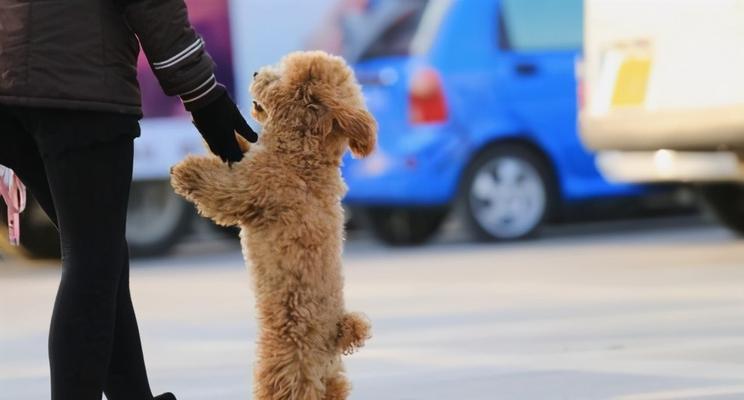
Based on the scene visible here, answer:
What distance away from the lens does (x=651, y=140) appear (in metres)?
8.98

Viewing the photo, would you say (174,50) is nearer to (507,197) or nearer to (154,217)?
(154,217)

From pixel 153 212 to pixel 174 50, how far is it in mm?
7908

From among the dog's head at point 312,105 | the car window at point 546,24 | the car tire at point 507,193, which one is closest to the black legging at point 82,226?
the dog's head at point 312,105

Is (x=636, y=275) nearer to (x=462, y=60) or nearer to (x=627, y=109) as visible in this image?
(x=627, y=109)

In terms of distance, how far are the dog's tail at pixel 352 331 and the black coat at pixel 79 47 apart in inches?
27.9

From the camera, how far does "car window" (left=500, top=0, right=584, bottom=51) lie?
38.2 feet

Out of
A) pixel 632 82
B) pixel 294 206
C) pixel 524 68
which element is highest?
pixel 524 68

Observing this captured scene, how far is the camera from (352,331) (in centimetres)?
408

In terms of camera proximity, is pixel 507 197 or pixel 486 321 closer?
pixel 486 321

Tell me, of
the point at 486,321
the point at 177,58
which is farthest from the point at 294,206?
the point at 486,321

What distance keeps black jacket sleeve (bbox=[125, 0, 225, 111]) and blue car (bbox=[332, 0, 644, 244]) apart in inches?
287

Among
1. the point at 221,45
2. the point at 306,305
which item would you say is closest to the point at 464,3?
the point at 221,45

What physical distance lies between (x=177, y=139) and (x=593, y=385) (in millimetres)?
6055

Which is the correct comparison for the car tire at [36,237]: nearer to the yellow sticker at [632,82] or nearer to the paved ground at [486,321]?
the paved ground at [486,321]
